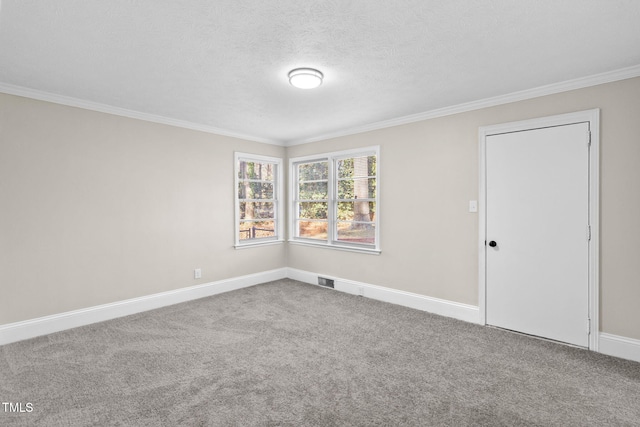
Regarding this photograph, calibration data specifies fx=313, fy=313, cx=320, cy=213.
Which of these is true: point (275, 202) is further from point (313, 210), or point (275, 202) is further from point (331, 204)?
point (331, 204)

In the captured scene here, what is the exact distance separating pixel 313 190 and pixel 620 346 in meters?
4.21

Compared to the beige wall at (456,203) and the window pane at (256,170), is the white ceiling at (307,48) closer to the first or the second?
the beige wall at (456,203)

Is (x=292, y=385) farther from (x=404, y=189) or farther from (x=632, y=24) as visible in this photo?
(x=632, y=24)

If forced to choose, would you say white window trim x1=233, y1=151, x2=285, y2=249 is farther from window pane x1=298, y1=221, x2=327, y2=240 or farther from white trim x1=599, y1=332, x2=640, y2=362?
white trim x1=599, y1=332, x2=640, y2=362

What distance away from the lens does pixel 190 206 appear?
4.49 m

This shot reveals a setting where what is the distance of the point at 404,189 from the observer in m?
4.24

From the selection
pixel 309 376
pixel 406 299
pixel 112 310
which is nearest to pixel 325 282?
pixel 406 299

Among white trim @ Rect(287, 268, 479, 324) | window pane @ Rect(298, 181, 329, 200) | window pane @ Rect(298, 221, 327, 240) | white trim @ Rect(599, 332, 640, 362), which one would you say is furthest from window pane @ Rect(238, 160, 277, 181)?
white trim @ Rect(599, 332, 640, 362)

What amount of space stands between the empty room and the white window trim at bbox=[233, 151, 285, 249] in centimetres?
7

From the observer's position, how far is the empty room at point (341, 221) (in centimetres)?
207

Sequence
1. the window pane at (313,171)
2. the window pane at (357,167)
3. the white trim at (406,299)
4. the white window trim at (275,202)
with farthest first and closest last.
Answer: the window pane at (313,171), the white window trim at (275,202), the window pane at (357,167), the white trim at (406,299)

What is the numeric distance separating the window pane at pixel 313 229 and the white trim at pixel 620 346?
12.0 ft

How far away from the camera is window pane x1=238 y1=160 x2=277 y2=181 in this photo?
523cm

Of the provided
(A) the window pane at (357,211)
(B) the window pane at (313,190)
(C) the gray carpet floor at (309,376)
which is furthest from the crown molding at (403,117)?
(C) the gray carpet floor at (309,376)
